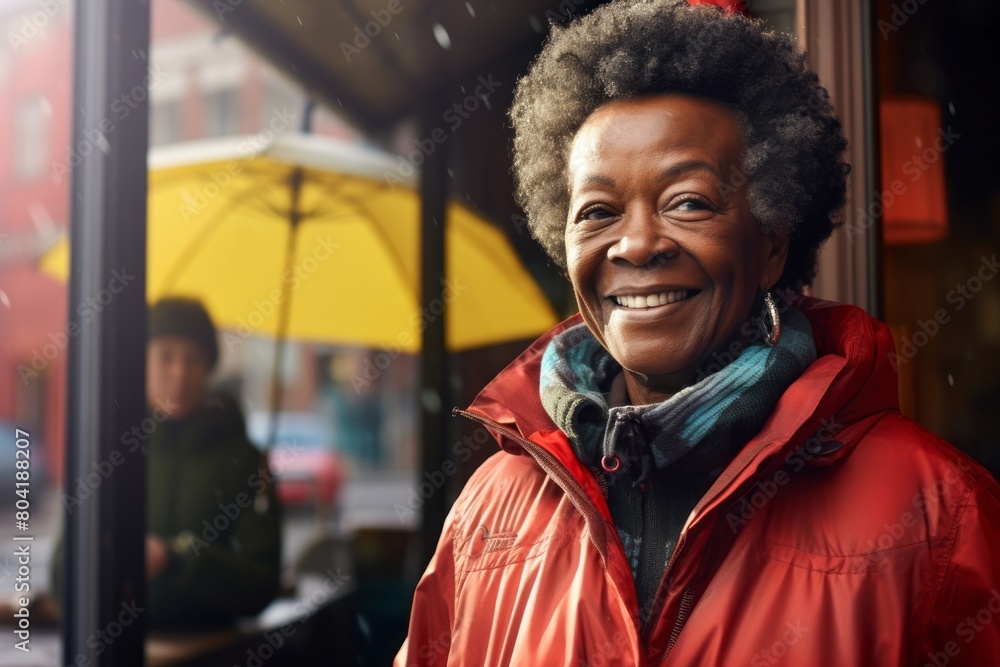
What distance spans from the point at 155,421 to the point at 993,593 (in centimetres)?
260

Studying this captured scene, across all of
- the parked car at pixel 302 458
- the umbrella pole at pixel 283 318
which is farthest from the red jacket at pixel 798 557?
the umbrella pole at pixel 283 318

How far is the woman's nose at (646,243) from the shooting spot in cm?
148

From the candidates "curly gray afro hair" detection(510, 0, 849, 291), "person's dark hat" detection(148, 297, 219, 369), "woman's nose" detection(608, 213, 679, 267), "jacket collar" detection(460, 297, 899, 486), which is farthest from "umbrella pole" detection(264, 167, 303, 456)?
"woman's nose" detection(608, 213, 679, 267)

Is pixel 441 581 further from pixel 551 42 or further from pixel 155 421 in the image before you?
pixel 155 421

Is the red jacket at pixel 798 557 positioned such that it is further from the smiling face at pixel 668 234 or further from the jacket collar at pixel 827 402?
the smiling face at pixel 668 234

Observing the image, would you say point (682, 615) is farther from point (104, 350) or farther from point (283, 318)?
point (283, 318)

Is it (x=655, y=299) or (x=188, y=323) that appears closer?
(x=655, y=299)

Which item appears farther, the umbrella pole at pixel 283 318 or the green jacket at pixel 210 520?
the umbrella pole at pixel 283 318

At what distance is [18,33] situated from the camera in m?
2.48

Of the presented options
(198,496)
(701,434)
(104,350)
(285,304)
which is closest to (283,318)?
(285,304)

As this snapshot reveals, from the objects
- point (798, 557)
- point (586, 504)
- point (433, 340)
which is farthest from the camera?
point (433, 340)

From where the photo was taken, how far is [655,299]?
1503 mm

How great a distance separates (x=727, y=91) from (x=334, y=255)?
2.46 meters

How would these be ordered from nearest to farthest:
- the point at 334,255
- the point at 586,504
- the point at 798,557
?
the point at 798,557, the point at 586,504, the point at 334,255
